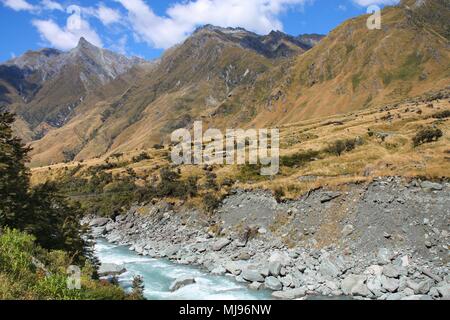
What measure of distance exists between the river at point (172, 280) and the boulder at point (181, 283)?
20.7 inches

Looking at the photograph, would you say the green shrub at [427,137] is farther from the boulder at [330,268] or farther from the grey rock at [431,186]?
the boulder at [330,268]

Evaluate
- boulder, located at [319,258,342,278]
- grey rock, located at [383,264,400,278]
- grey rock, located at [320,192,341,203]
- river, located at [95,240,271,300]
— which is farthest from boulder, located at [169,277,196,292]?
grey rock, located at [320,192,341,203]

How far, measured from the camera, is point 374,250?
146 feet

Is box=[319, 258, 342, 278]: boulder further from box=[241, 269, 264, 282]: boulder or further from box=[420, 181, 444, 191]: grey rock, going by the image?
box=[420, 181, 444, 191]: grey rock

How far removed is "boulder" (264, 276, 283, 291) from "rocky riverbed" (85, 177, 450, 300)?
98 millimetres

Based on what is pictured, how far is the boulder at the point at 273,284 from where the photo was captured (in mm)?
40269

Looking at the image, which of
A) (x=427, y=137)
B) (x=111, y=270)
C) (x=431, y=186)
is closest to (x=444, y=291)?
(x=431, y=186)

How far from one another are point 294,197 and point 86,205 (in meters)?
57.0

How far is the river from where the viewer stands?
39.2 meters

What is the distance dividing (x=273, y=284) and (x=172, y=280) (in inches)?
453

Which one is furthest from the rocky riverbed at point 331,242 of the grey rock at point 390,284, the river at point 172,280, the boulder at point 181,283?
the boulder at point 181,283
